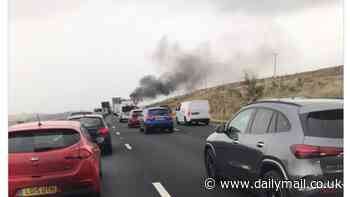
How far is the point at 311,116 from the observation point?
5562mm

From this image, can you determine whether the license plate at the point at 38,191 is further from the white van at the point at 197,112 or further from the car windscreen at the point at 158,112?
the white van at the point at 197,112

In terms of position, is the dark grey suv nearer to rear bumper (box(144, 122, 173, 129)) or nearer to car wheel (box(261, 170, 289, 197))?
car wheel (box(261, 170, 289, 197))

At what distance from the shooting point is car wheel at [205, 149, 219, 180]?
7.98m

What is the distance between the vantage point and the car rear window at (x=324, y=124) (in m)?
5.35

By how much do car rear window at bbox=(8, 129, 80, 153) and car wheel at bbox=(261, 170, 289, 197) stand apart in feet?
10.1

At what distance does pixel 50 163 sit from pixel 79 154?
460 mm

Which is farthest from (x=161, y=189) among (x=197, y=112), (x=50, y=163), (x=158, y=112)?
(x=197, y=112)

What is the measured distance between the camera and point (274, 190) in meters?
5.69

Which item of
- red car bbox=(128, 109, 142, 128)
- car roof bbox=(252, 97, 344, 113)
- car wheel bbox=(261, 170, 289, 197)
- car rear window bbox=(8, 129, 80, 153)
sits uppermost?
car roof bbox=(252, 97, 344, 113)

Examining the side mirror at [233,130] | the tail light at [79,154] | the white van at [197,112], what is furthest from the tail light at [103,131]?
the white van at [197,112]

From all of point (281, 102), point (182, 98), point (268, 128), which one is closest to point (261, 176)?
point (268, 128)

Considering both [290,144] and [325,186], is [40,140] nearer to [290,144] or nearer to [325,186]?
[290,144]

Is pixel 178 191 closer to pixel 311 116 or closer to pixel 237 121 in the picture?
pixel 237 121

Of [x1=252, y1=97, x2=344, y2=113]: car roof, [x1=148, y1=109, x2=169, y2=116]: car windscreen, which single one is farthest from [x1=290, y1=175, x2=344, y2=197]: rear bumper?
[x1=148, y1=109, x2=169, y2=116]: car windscreen
